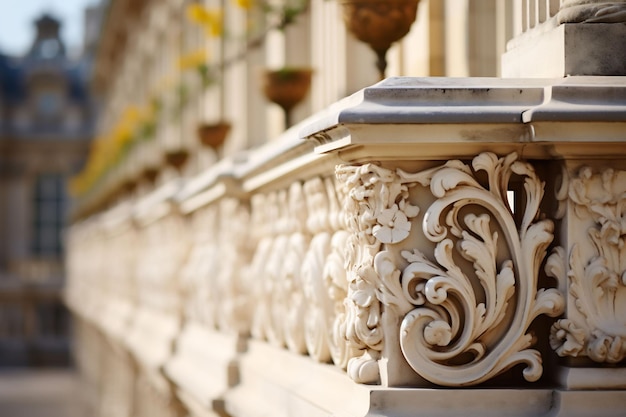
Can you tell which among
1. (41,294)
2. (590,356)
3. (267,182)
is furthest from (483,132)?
(41,294)

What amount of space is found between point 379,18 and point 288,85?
3386 mm

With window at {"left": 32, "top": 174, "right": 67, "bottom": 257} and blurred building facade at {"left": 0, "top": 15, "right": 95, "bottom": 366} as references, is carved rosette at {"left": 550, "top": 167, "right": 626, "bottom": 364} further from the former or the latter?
window at {"left": 32, "top": 174, "right": 67, "bottom": 257}

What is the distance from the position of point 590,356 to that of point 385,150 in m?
0.74

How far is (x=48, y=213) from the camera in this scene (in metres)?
57.0

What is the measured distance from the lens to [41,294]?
51.9 m

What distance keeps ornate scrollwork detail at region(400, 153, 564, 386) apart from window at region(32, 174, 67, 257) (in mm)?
53702

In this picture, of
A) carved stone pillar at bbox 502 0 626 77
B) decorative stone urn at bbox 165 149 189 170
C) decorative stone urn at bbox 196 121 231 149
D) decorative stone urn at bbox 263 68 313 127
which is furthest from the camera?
decorative stone urn at bbox 165 149 189 170

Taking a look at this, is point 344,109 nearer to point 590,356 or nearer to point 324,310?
point 590,356

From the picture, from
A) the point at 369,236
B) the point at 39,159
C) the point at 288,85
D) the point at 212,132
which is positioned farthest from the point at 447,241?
the point at 39,159

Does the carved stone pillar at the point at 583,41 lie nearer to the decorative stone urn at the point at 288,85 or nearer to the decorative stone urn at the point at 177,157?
the decorative stone urn at the point at 288,85

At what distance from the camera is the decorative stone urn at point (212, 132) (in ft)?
47.9

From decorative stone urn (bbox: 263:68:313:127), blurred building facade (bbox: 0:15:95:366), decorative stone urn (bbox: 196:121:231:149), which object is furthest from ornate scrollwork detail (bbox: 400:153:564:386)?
blurred building facade (bbox: 0:15:95:366)

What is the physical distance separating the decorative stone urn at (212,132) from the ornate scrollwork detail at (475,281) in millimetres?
10727

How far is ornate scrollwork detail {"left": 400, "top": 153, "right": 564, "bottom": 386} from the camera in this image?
389 centimetres
